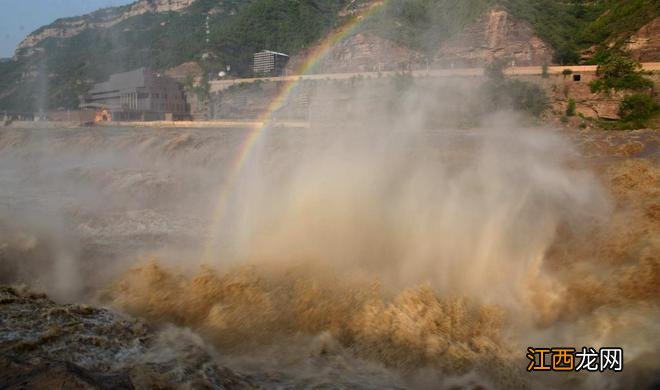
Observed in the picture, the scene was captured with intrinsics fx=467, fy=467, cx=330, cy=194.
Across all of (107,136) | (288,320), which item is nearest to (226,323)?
(288,320)

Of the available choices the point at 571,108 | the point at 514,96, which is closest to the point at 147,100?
the point at 514,96

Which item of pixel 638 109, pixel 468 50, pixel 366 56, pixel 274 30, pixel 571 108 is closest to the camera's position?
pixel 638 109

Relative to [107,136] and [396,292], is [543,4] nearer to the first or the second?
[107,136]

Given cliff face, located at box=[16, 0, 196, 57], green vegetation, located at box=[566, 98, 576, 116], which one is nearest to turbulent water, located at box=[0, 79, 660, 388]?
green vegetation, located at box=[566, 98, 576, 116]

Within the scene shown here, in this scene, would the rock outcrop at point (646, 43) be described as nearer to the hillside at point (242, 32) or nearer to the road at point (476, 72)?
the hillside at point (242, 32)

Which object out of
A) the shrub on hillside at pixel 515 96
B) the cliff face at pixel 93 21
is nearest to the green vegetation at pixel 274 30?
the shrub on hillside at pixel 515 96

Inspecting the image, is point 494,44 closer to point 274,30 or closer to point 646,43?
point 646,43

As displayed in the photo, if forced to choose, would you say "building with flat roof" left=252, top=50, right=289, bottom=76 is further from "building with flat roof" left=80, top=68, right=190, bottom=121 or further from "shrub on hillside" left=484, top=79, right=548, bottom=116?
"shrub on hillside" left=484, top=79, right=548, bottom=116
